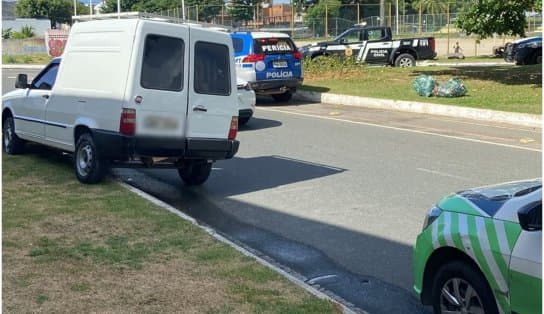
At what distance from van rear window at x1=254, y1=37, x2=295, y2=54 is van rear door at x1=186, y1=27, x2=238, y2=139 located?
32.8 ft

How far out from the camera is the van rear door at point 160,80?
8.30 meters

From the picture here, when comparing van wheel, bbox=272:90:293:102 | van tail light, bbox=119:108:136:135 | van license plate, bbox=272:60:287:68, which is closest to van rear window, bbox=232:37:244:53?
van license plate, bbox=272:60:287:68

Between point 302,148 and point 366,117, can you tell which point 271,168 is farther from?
point 366,117

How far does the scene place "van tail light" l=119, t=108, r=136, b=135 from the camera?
8.24 metres

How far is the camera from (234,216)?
7.86m

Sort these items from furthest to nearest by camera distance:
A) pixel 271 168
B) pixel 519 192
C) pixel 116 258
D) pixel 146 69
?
pixel 271 168 < pixel 146 69 < pixel 116 258 < pixel 519 192

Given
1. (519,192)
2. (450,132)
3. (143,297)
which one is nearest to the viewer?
(519,192)

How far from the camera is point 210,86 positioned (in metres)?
8.94

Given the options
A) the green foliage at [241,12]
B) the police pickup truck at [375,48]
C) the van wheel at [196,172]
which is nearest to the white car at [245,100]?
the van wheel at [196,172]

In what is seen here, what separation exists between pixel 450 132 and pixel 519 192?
33.9 feet

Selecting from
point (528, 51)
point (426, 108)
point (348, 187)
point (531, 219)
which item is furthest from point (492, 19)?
point (531, 219)

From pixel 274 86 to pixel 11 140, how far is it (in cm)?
939

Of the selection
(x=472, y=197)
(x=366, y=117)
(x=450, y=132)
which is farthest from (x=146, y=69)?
(x=366, y=117)

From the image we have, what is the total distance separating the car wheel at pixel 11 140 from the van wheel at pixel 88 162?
96.6 inches
